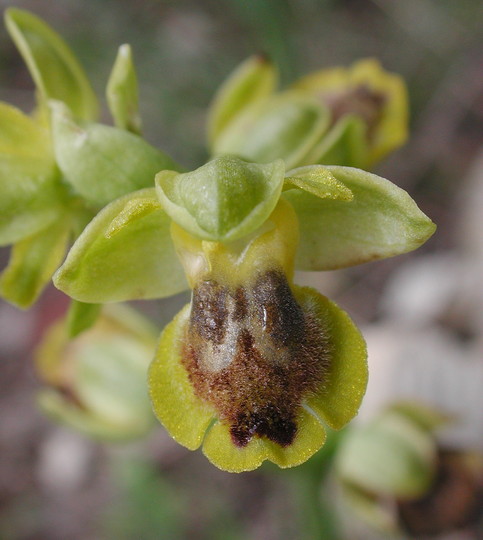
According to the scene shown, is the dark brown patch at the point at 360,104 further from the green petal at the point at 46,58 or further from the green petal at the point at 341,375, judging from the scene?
the green petal at the point at 341,375

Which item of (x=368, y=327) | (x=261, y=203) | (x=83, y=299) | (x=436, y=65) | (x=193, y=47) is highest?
(x=261, y=203)

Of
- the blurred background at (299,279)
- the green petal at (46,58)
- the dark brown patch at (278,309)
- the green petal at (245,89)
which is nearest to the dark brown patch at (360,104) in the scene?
the green petal at (245,89)

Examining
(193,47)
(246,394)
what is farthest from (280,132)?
(193,47)

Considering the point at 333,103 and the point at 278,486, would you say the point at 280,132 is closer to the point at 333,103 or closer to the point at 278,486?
the point at 333,103

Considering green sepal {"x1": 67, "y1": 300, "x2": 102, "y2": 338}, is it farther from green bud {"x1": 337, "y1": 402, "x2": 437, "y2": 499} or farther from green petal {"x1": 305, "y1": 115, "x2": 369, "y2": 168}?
green bud {"x1": 337, "y1": 402, "x2": 437, "y2": 499}

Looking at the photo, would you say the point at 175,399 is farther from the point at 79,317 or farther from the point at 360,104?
the point at 360,104
